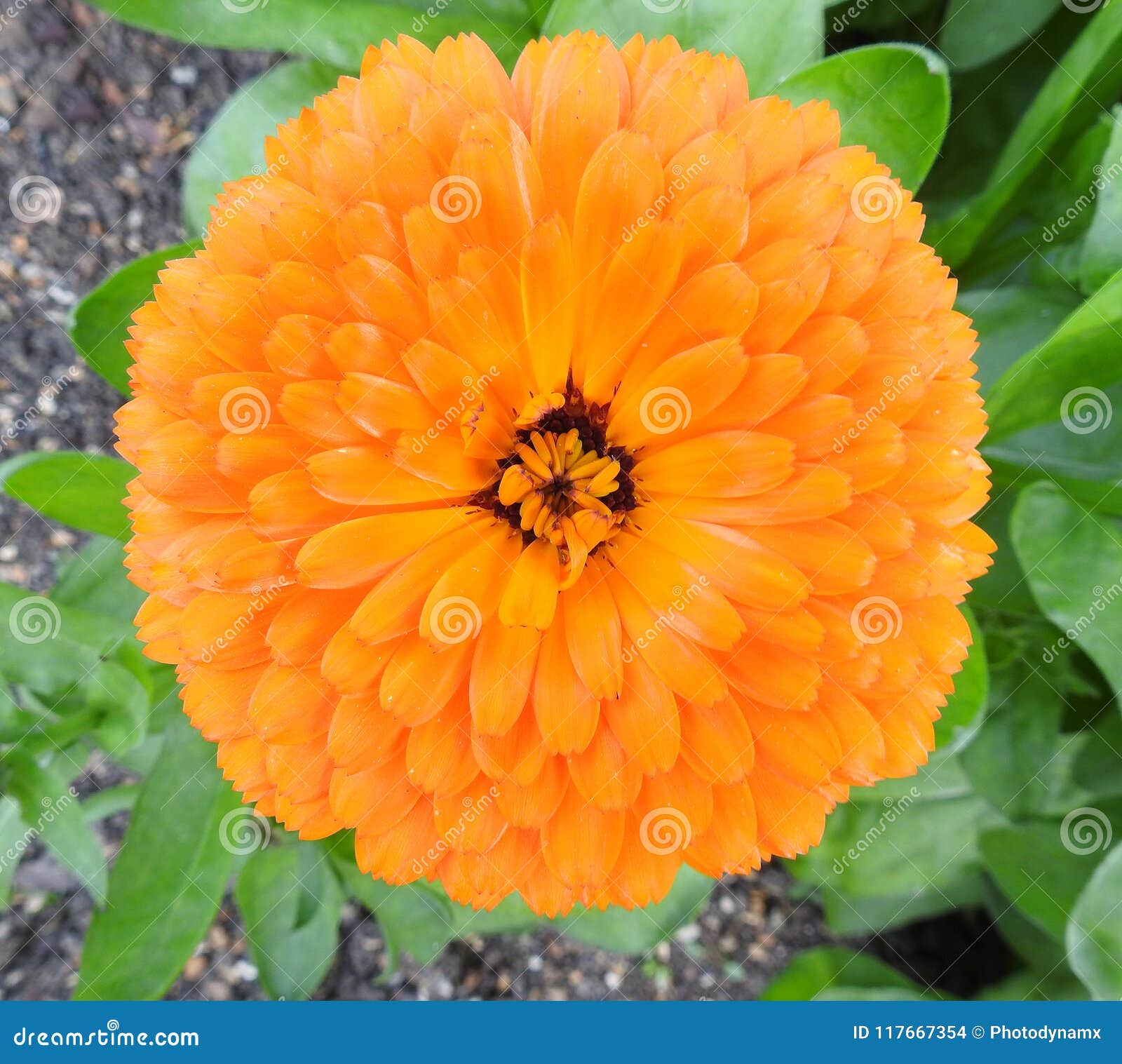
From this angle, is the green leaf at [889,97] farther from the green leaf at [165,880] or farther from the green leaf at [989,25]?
the green leaf at [165,880]

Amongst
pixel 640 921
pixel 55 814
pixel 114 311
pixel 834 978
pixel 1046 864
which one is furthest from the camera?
pixel 834 978

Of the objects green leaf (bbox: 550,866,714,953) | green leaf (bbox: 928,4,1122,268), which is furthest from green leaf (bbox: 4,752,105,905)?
green leaf (bbox: 928,4,1122,268)

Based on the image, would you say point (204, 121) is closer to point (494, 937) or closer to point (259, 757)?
point (259, 757)

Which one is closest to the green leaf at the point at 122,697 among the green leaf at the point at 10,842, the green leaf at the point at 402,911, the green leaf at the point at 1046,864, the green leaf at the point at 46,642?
the green leaf at the point at 46,642

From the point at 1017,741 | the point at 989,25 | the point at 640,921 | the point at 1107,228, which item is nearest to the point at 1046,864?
the point at 1017,741

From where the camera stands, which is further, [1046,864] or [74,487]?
[1046,864]

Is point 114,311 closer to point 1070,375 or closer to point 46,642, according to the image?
point 46,642
